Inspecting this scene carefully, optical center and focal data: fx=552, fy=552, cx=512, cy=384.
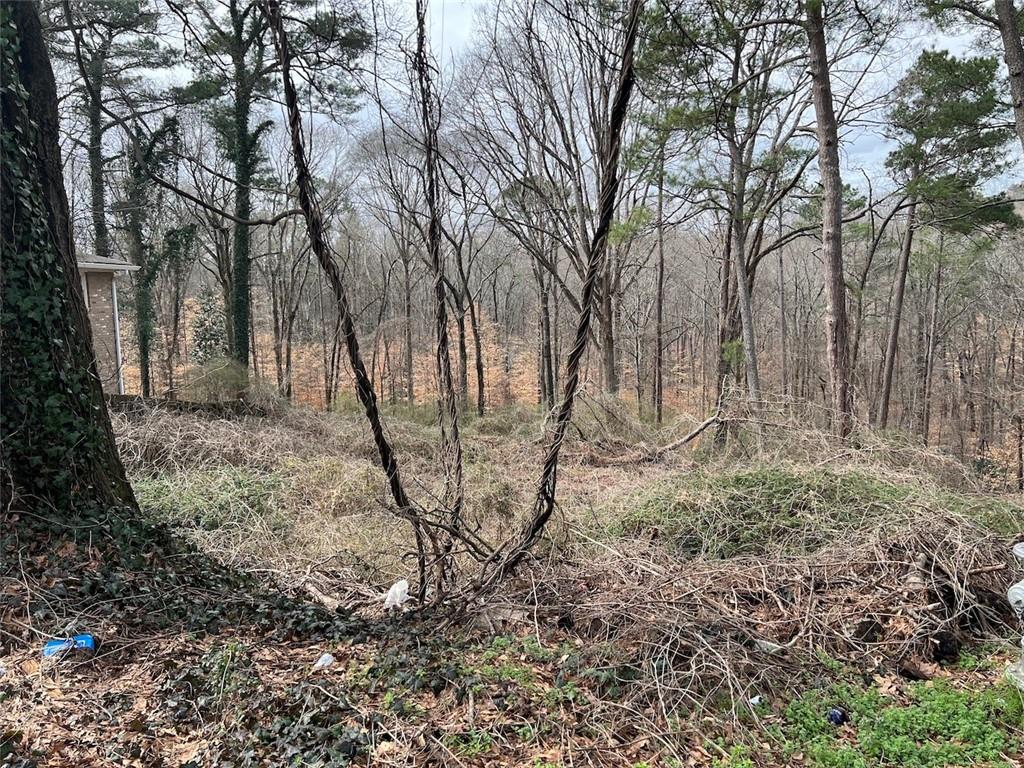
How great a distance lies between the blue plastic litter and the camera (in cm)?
241

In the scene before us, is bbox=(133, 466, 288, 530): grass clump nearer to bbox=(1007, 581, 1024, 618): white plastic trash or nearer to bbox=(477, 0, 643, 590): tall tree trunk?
bbox=(477, 0, 643, 590): tall tree trunk

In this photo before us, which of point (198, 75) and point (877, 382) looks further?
point (877, 382)

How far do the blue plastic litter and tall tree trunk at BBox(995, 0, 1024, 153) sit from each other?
9.76 meters

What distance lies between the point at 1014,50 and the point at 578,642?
8353mm

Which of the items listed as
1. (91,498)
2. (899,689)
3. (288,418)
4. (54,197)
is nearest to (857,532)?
(899,689)

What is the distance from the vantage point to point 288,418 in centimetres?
1104

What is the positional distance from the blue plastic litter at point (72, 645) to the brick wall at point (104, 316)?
39.6ft

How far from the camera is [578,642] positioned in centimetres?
274

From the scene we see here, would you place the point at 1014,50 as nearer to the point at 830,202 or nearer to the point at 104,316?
the point at 830,202

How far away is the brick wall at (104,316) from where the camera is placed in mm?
12500

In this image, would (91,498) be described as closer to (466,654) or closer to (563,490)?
(466,654)

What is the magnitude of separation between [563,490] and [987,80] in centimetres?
1019

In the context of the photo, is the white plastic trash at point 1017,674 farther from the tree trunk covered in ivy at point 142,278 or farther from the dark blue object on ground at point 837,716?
the tree trunk covered in ivy at point 142,278

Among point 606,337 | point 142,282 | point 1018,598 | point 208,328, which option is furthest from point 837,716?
point 208,328
